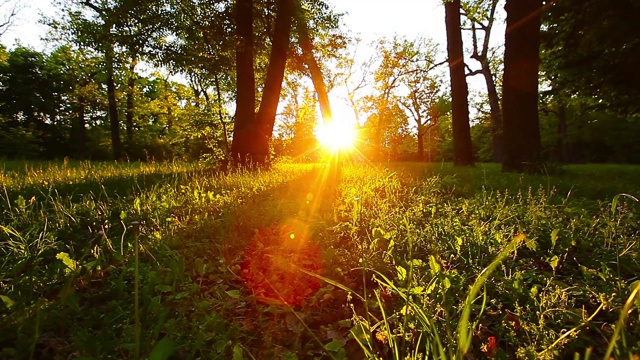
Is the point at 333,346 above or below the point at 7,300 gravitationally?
below

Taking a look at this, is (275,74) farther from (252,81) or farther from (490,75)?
(490,75)

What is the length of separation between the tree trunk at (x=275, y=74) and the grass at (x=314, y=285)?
20.7 ft

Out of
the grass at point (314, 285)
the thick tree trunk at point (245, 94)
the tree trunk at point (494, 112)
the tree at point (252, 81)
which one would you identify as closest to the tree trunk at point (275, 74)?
the tree at point (252, 81)

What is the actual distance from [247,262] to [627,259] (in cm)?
279

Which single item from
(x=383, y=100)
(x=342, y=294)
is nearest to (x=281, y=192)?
(x=342, y=294)

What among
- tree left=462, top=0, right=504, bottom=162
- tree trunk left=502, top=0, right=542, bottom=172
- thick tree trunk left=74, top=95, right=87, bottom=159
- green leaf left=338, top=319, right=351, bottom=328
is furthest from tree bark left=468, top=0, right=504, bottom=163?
thick tree trunk left=74, top=95, right=87, bottom=159

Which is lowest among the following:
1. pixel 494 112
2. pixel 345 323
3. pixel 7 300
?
pixel 345 323

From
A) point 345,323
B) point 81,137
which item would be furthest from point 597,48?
point 81,137

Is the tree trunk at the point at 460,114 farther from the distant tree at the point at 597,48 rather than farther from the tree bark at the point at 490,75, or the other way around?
the tree bark at the point at 490,75

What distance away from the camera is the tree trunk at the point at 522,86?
8.11 m

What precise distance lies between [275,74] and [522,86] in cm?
687

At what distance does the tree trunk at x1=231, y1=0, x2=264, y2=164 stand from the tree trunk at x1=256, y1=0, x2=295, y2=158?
30 cm

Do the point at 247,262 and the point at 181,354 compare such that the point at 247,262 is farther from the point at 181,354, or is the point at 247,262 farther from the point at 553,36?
the point at 553,36

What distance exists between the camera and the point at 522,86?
26.9 feet
